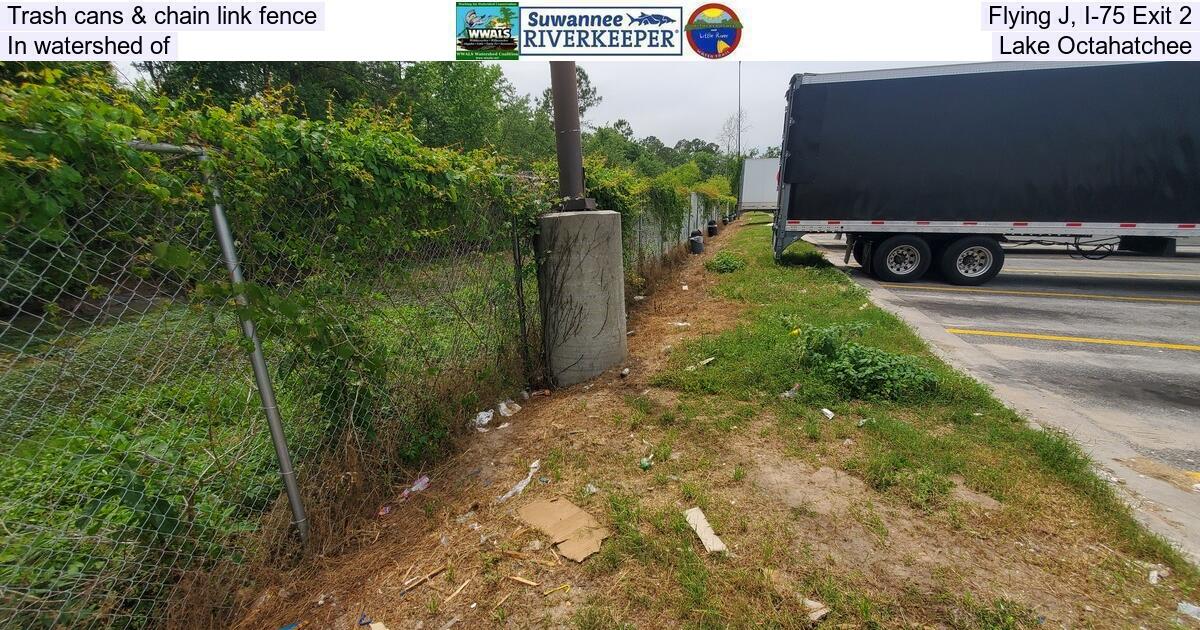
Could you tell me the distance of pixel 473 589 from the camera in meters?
2.07

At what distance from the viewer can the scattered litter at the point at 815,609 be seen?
182 cm

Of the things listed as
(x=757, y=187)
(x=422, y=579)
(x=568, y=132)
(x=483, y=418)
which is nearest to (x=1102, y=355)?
(x=568, y=132)

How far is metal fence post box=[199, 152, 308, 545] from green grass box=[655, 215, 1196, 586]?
267cm

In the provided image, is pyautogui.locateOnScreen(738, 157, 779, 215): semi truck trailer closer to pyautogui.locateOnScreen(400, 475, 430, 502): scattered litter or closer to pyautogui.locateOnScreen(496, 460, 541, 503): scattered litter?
pyautogui.locateOnScreen(496, 460, 541, 503): scattered litter

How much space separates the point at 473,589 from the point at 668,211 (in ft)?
30.9

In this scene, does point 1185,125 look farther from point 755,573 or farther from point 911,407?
point 755,573

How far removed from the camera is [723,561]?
211 cm

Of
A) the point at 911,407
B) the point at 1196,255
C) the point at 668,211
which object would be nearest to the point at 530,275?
the point at 911,407

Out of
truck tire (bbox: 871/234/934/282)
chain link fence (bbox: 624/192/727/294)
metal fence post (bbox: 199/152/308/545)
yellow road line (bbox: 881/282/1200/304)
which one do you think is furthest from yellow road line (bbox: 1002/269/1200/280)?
metal fence post (bbox: 199/152/308/545)

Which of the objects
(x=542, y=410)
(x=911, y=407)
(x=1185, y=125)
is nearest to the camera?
(x=911, y=407)

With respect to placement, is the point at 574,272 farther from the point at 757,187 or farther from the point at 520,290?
the point at 757,187

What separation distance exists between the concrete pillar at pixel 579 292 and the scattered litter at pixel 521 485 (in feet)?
4.59

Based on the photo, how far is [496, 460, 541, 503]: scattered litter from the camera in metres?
2.70

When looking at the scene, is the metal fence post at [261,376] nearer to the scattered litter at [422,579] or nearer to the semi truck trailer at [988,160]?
the scattered litter at [422,579]
